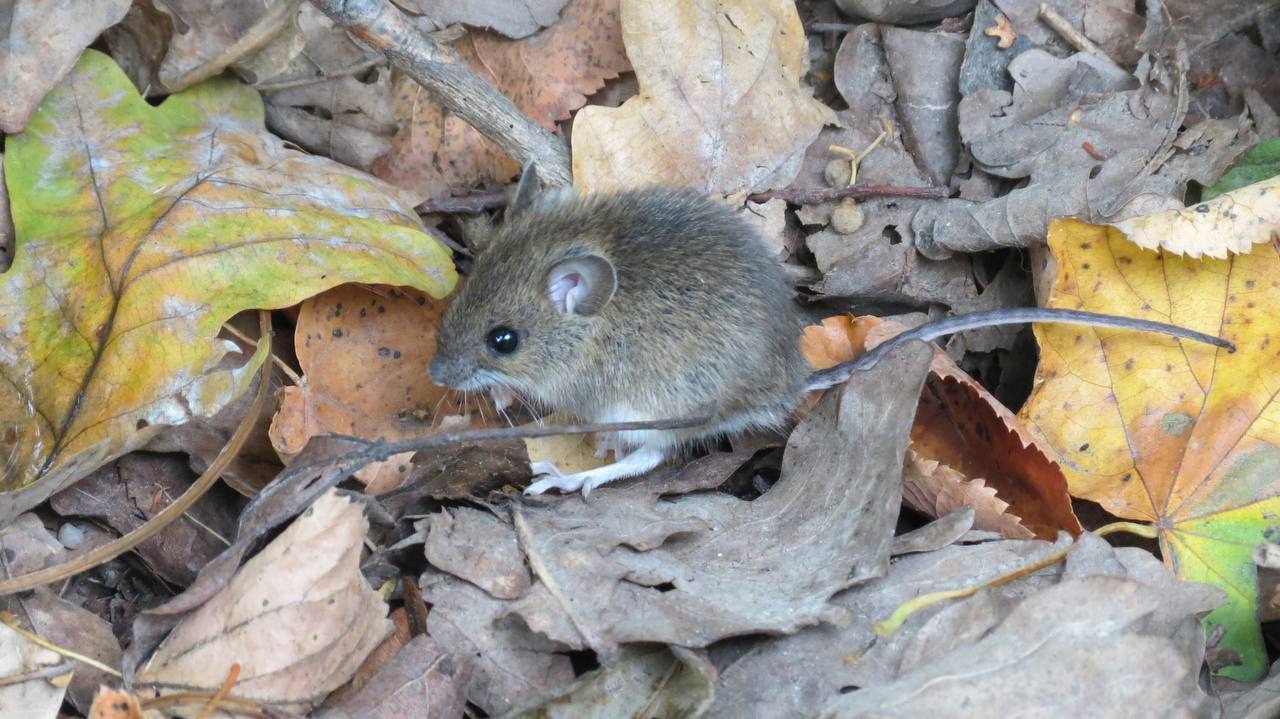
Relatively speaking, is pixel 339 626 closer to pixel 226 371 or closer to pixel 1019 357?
pixel 226 371

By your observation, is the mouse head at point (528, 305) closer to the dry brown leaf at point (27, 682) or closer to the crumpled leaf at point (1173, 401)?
the dry brown leaf at point (27, 682)

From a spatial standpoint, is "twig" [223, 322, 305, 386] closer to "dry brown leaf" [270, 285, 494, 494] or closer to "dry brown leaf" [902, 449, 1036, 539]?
"dry brown leaf" [270, 285, 494, 494]

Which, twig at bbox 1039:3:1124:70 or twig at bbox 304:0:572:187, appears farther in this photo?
twig at bbox 1039:3:1124:70

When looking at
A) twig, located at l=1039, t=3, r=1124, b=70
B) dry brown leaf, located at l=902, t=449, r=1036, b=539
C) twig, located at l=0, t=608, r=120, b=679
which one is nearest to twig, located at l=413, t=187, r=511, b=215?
dry brown leaf, located at l=902, t=449, r=1036, b=539

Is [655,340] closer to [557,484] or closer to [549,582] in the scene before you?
[557,484]

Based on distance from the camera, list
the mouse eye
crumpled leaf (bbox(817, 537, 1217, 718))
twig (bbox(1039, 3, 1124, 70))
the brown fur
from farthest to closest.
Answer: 1. twig (bbox(1039, 3, 1124, 70))
2. the mouse eye
3. the brown fur
4. crumpled leaf (bbox(817, 537, 1217, 718))

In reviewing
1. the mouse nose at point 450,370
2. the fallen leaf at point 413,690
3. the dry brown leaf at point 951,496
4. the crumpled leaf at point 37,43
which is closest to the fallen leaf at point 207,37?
the crumpled leaf at point 37,43

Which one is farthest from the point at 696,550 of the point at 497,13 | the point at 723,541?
the point at 497,13

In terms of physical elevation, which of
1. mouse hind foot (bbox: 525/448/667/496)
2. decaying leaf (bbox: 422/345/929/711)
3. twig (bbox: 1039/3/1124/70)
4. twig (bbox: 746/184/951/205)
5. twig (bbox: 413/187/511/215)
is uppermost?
twig (bbox: 1039/3/1124/70)
